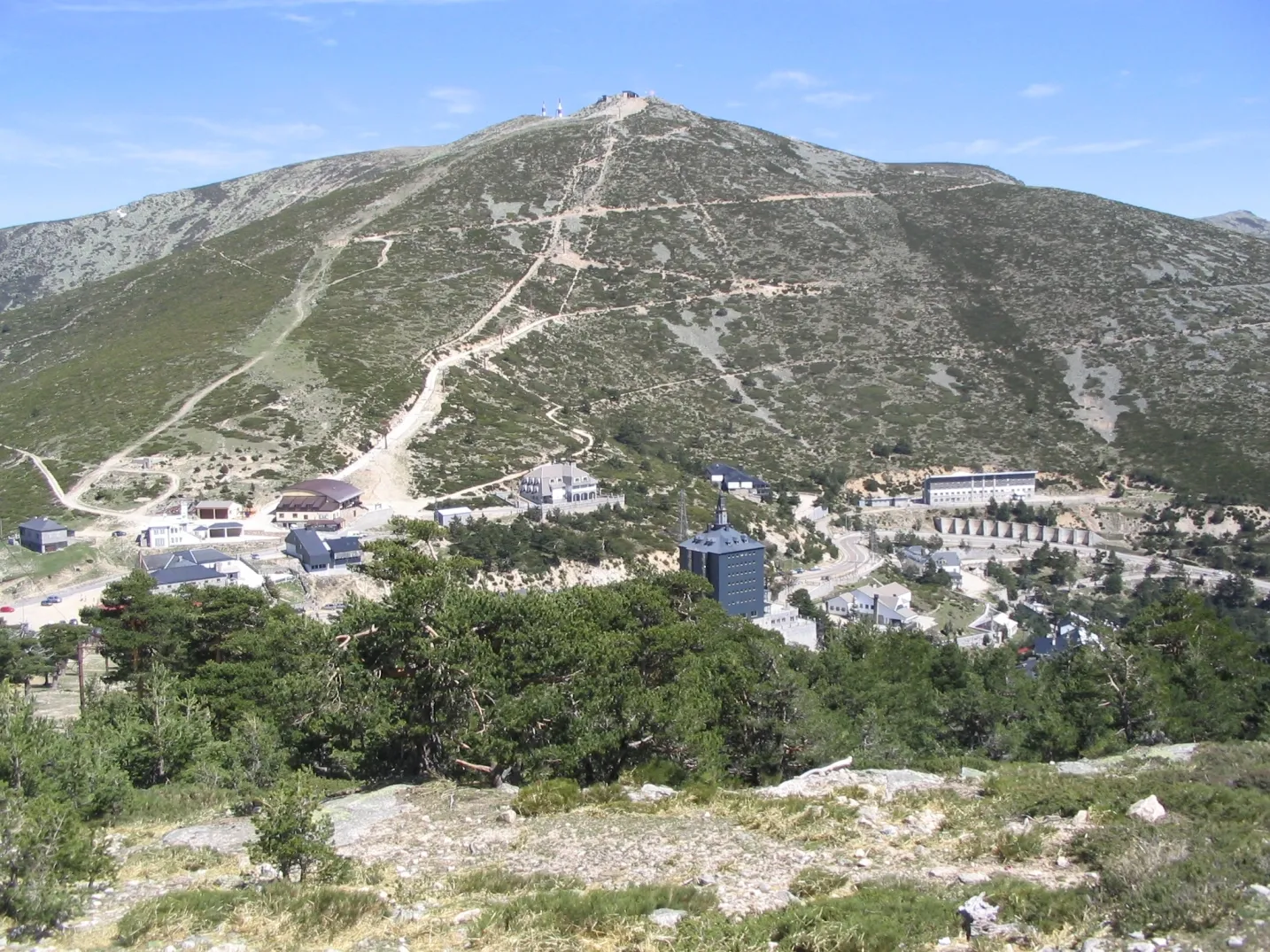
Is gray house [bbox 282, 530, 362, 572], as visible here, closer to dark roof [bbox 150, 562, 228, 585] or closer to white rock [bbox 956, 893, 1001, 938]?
dark roof [bbox 150, 562, 228, 585]

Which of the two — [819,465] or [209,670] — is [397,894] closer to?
[209,670]

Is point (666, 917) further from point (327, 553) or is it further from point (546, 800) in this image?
point (327, 553)

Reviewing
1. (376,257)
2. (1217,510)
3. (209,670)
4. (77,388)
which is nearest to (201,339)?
(77,388)

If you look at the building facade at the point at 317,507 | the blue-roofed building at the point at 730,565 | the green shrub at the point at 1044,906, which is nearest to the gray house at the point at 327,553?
the building facade at the point at 317,507

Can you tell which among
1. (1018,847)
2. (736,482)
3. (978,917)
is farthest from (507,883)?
(736,482)

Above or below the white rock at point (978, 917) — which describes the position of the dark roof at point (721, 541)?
below

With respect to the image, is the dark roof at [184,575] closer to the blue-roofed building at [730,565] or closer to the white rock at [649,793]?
the blue-roofed building at [730,565]

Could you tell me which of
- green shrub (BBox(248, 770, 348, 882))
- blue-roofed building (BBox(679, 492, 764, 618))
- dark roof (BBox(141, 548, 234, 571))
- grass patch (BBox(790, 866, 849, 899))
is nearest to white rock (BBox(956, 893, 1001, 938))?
grass patch (BBox(790, 866, 849, 899))
